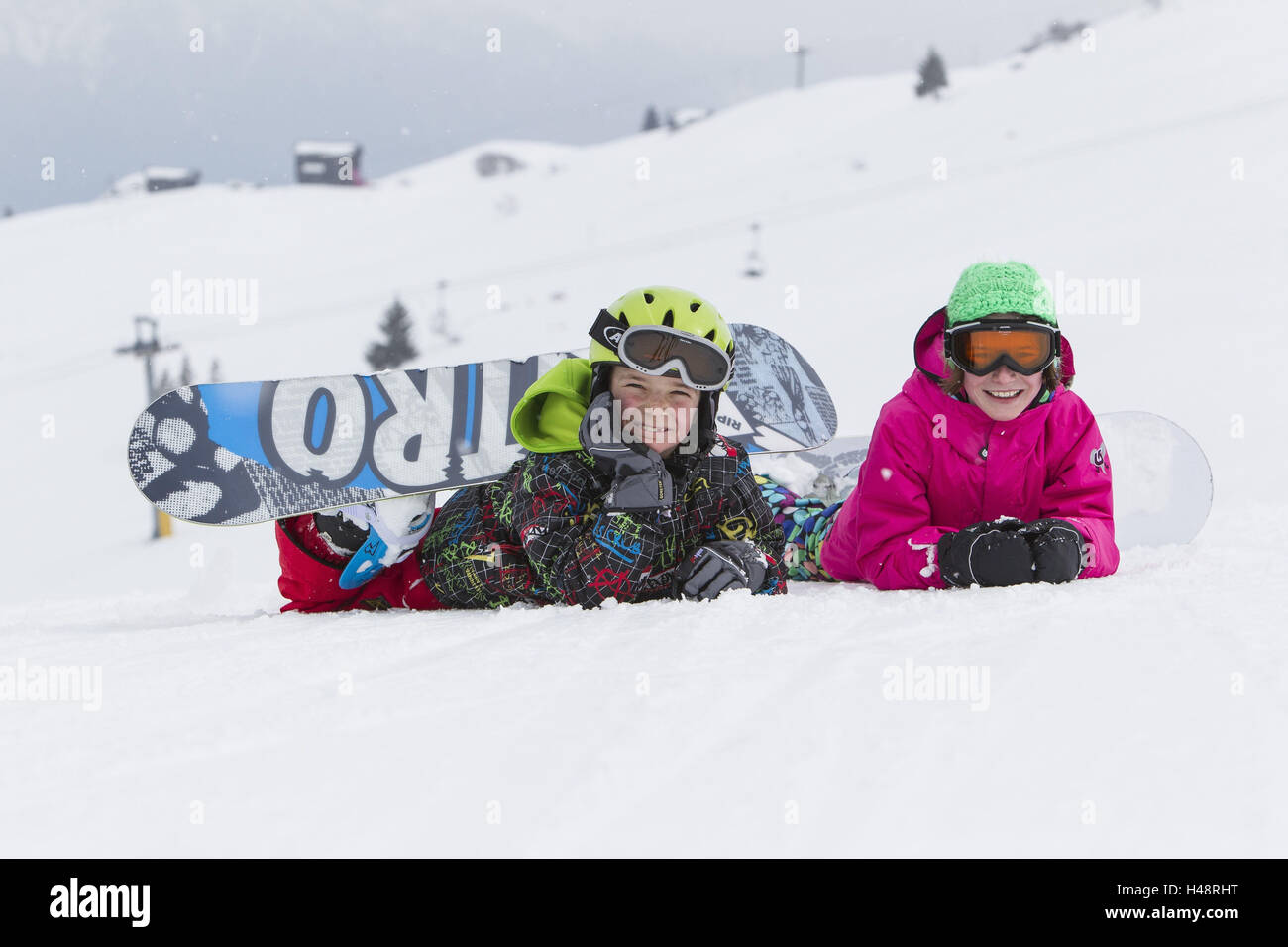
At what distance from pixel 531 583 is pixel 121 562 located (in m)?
14.4

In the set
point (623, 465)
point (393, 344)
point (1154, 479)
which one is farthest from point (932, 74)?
point (623, 465)

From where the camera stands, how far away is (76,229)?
4928cm

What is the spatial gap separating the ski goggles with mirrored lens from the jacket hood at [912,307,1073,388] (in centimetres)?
60

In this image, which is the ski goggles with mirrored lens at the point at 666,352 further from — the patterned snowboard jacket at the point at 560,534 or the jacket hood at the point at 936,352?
the jacket hood at the point at 936,352

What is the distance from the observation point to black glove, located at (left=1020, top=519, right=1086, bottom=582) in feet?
9.12

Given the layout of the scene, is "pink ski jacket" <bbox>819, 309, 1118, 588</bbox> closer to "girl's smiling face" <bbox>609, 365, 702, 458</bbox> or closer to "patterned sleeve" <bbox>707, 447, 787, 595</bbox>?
"patterned sleeve" <bbox>707, 447, 787, 595</bbox>

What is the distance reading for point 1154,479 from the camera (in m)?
4.08

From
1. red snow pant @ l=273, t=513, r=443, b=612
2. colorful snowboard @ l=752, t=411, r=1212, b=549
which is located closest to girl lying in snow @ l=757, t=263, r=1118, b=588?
colorful snowboard @ l=752, t=411, r=1212, b=549

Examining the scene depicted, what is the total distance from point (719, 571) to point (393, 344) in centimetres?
2873

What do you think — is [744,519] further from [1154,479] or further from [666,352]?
[1154,479]

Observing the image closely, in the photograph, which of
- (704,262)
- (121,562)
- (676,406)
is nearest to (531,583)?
(676,406)

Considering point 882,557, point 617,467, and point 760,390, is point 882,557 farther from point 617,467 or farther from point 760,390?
point 760,390

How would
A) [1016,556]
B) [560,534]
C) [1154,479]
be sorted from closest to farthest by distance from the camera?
[1016,556]
[560,534]
[1154,479]

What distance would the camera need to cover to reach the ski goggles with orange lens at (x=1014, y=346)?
2.89m
